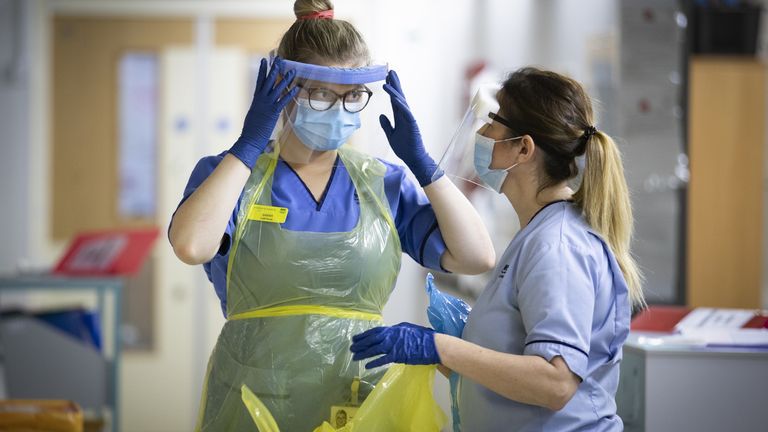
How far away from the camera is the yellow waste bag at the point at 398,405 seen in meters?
1.62

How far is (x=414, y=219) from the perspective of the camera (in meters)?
1.86

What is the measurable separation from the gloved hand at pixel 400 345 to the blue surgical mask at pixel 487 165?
309 millimetres

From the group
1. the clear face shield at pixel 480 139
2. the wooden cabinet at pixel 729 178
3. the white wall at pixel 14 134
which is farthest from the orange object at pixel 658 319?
the white wall at pixel 14 134

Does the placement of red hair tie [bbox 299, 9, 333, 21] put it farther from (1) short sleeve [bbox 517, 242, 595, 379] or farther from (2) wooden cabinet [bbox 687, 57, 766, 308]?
(2) wooden cabinet [bbox 687, 57, 766, 308]

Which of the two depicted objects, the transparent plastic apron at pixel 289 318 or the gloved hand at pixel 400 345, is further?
the transparent plastic apron at pixel 289 318

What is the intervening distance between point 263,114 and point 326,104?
123 millimetres

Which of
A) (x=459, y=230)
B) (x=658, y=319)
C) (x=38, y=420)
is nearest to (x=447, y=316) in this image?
(x=459, y=230)

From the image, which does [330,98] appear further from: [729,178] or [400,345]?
[729,178]

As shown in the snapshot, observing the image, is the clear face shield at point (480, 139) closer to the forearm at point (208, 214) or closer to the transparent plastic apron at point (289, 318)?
the transparent plastic apron at point (289, 318)

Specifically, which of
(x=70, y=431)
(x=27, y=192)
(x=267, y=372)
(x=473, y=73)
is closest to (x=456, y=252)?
(x=267, y=372)

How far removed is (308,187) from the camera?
1.78 meters

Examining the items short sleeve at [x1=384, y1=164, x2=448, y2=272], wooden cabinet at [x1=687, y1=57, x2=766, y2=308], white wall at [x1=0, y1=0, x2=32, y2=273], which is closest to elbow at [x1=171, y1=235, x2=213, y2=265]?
short sleeve at [x1=384, y1=164, x2=448, y2=272]

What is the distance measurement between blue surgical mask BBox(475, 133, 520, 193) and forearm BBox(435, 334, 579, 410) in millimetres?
352

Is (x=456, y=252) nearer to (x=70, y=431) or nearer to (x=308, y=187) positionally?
(x=308, y=187)
